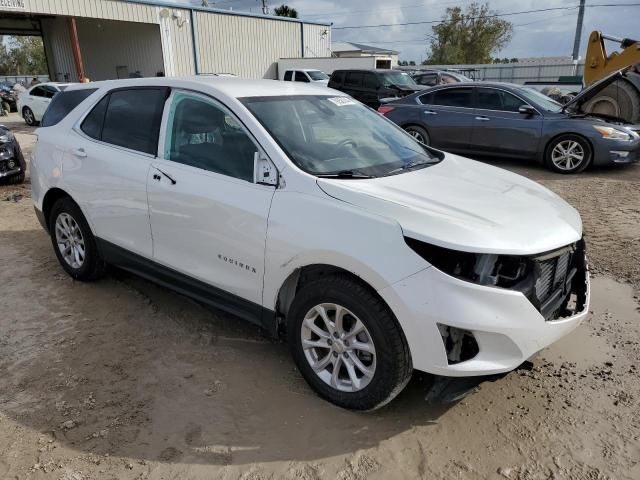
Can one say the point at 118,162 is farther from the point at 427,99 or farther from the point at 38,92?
the point at 38,92

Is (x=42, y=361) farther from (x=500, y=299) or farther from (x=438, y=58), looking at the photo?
(x=438, y=58)

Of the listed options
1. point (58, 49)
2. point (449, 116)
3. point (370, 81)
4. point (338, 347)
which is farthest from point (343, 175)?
point (58, 49)

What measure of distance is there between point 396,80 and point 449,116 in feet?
25.8

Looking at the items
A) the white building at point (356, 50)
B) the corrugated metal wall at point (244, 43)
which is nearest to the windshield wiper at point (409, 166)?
the corrugated metal wall at point (244, 43)

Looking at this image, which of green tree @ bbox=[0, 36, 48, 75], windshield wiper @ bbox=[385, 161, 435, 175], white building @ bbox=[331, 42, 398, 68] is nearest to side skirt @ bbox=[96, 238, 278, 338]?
windshield wiper @ bbox=[385, 161, 435, 175]

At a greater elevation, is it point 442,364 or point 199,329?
point 442,364

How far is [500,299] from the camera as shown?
247 cm

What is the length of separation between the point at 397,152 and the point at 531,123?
6.61m

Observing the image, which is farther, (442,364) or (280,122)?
(280,122)

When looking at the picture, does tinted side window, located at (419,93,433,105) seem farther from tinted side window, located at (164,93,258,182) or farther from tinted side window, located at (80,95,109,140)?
tinted side window, located at (164,93,258,182)

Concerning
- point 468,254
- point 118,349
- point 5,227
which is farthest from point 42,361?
point 5,227

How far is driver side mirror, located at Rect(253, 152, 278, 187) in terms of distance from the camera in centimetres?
301

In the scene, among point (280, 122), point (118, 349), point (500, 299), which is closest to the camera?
point (500, 299)

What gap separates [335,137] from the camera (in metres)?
3.53
